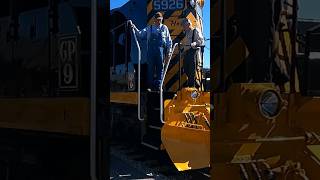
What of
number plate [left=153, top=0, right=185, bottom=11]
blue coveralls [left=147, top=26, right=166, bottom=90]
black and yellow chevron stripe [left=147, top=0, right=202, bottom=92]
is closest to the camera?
blue coveralls [left=147, top=26, right=166, bottom=90]

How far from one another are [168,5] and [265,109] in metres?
7.58

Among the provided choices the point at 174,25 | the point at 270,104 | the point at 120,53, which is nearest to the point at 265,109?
the point at 270,104

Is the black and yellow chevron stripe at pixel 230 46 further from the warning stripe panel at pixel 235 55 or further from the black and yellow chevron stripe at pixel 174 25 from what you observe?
the black and yellow chevron stripe at pixel 174 25

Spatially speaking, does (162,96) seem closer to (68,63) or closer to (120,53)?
(120,53)

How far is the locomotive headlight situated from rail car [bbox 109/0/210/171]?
3294 mm

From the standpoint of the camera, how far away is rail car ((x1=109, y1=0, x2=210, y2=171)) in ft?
22.7

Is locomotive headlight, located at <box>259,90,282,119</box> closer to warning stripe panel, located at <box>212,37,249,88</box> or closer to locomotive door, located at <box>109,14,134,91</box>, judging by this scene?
warning stripe panel, located at <box>212,37,249,88</box>

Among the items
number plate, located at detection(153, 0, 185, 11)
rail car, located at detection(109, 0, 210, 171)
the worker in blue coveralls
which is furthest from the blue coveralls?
number plate, located at detection(153, 0, 185, 11)

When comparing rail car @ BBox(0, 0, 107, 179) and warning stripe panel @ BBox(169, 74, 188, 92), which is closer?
rail car @ BBox(0, 0, 107, 179)

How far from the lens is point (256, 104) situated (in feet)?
9.89

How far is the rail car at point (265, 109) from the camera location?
9.89 ft

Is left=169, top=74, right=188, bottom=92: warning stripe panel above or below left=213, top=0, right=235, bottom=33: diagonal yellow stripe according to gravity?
below

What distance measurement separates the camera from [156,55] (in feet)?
30.4

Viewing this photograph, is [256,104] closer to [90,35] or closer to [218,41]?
[218,41]
